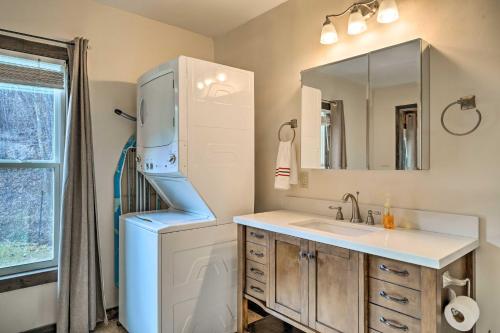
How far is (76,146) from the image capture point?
241 centimetres

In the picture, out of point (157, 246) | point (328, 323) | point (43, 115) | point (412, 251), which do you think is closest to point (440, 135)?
point (412, 251)

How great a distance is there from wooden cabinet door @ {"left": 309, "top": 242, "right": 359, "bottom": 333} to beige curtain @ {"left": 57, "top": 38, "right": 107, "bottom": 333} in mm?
1690

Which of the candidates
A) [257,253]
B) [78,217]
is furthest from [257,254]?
[78,217]

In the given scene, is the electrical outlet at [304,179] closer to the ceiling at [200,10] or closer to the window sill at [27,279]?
the ceiling at [200,10]

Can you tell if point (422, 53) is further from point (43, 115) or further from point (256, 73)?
point (43, 115)

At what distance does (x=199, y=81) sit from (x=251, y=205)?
41.1 inches

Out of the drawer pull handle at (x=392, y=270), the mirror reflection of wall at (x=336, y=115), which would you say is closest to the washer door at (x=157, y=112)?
the mirror reflection of wall at (x=336, y=115)

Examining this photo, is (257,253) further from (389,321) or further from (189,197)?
(389,321)

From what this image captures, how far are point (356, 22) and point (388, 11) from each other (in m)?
0.20

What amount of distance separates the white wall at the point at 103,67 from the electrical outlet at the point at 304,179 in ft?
5.02

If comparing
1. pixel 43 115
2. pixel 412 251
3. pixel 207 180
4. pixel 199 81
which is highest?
pixel 199 81

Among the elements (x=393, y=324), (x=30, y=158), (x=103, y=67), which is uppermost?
(x=103, y=67)

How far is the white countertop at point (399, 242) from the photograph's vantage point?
52.7 inches

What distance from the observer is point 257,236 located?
212cm
